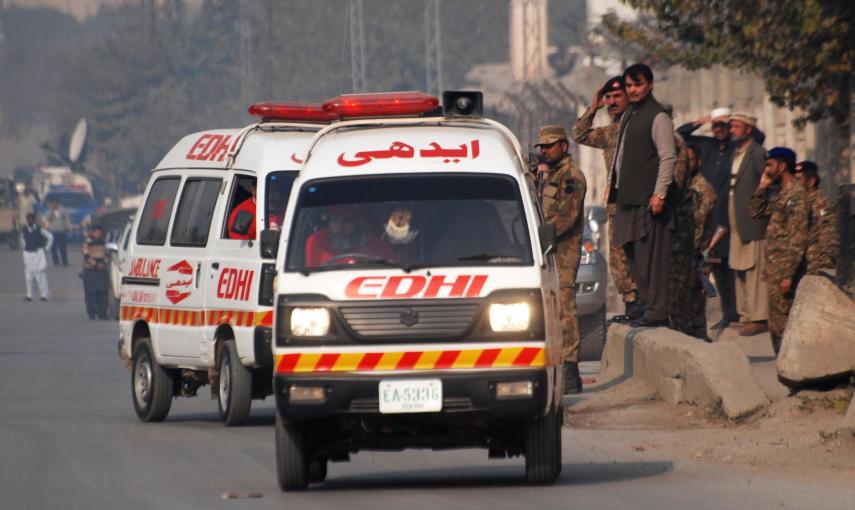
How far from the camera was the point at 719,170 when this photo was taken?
63.2 feet

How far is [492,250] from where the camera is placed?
10617 mm

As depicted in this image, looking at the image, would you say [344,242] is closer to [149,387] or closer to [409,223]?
[409,223]

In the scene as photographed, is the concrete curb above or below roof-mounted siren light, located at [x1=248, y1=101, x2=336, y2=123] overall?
below

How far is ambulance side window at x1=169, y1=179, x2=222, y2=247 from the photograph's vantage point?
1471 centimetres

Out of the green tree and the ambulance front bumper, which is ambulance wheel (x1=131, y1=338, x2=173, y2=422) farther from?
the green tree

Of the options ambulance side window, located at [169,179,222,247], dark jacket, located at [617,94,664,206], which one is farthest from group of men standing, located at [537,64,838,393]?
ambulance side window, located at [169,179,222,247]

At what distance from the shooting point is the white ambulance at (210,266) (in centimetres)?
1393

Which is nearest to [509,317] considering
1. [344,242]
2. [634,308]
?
[344,242]

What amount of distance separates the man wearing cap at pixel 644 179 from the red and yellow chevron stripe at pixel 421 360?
4885mm

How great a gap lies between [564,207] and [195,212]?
2.92 metres

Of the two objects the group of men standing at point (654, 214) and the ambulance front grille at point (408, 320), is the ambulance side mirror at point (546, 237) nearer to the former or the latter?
the ambulance front grille at point (408, 320)

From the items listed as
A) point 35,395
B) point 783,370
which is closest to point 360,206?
point 783,370

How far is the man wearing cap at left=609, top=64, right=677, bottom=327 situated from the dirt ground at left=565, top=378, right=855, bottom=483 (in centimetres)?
114

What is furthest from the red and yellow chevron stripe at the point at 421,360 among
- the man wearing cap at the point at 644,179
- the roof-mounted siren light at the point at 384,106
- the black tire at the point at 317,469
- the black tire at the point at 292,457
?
the man wearing cap at the point at 644,179
